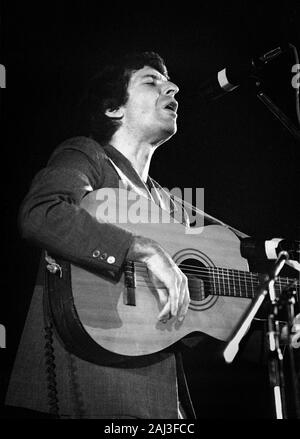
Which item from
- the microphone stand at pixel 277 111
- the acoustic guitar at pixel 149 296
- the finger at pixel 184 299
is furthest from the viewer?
the microphone stand at pixel 277 111

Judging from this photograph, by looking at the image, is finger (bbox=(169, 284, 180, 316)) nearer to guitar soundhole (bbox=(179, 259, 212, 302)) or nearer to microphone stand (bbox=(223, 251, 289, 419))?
guitar soundhole (bbox=(179, 259, 212, 302))

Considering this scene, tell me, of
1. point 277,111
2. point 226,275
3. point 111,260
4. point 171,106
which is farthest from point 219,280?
point 171,106

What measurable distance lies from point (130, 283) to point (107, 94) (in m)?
1.21

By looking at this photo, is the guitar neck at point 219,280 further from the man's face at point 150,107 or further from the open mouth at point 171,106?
the open mouth at point 171,106

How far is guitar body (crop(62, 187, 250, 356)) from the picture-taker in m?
1.95

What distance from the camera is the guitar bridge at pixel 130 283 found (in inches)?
79.7

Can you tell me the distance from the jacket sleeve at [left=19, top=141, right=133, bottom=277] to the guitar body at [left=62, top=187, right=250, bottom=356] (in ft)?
0.19

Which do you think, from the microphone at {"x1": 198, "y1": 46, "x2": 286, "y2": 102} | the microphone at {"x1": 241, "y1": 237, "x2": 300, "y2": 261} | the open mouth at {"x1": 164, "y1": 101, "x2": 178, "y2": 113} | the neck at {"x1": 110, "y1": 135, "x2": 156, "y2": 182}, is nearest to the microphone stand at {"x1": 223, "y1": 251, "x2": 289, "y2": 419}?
the microphone at {"x1": 241, "y1": 237, "x2": 300, "y2": 261}

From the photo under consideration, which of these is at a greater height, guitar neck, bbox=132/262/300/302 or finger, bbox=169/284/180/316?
guitar neck, bbox=132/262/300/302

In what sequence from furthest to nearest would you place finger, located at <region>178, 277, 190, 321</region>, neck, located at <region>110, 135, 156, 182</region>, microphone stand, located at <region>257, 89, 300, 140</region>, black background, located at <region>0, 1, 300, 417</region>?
neck, located at <region>110, 135, 156, 182</region> < black background, located at <region>0, 1, 300, 417</region> < microphone stand, located at <region>257, 89, 300, 140</region> < finger, located at <region>178, 277, 190, 321</region>

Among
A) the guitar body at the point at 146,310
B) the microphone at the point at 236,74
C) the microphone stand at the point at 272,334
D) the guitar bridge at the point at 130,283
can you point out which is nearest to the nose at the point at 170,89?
the microphone at the point at 236,74

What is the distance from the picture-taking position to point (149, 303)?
2062 mm

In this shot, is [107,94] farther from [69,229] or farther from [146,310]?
[146,310]

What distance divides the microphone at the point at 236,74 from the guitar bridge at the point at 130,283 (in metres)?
0.92
